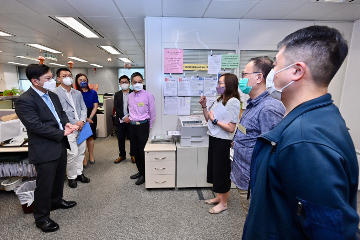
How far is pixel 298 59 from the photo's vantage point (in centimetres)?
65

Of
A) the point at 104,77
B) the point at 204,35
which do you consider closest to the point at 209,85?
the point at 204,35

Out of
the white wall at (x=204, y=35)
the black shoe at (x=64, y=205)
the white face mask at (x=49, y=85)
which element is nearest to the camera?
the white face mask at (x=49, y=85)

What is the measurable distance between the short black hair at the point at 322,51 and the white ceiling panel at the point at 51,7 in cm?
290

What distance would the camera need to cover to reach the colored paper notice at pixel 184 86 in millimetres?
2696

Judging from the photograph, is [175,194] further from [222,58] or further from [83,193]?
[222,58]

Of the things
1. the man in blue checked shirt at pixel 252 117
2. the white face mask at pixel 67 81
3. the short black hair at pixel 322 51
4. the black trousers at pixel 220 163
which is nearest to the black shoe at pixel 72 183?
the white face mask at pixel 67 81

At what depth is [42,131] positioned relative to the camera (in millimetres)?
1601

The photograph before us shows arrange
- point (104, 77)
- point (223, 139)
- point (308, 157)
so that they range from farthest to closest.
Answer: point (104, 77)
point (223, 139)
point (308, 157)

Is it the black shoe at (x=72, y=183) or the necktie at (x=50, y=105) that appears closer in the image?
the necktie at (x=50, y=105)

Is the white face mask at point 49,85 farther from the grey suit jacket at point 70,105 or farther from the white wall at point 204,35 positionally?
the white wall at point 204,35

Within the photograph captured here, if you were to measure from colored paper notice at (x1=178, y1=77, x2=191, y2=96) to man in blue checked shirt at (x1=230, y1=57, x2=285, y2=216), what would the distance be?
4.60 feet

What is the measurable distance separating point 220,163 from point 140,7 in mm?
2266

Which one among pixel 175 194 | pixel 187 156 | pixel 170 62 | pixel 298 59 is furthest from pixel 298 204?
pixel 170 62

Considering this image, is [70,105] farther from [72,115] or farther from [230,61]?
[230,61]
